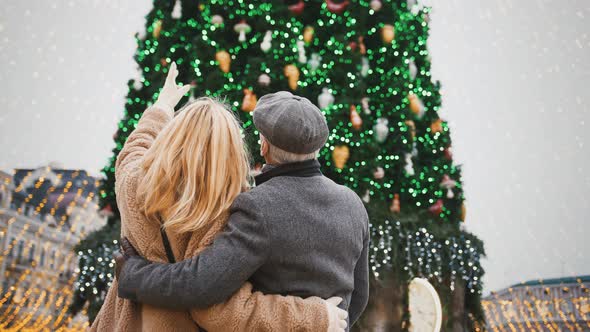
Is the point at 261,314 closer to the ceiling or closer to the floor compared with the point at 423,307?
closer to the floor

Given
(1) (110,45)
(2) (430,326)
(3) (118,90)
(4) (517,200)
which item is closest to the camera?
(2) (430,326)

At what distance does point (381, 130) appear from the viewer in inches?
318

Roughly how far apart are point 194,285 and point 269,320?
0.85ft

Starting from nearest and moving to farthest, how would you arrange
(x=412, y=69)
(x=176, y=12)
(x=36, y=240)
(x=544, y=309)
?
(x=176, y=12) < (x=412, y=69) < (x=544, y=309) < (x=36, y=240)

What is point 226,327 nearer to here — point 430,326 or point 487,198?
point 430,326

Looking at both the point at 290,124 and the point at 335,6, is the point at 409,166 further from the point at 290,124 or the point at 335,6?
the point at 290,124

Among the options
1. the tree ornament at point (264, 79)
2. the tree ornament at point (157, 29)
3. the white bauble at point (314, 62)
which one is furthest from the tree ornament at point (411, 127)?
the tree ornament at point (157, 29)

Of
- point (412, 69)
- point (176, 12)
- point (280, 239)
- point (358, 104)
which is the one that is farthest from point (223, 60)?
point (280, 239)

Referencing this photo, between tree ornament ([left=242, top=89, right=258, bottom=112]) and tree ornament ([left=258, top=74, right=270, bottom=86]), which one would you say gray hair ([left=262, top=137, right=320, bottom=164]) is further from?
tree ornament ([left=258, top=74, right=270, bottom=86])

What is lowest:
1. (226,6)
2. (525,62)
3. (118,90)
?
(226,6)

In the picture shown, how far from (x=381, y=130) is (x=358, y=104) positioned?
22.9 inches

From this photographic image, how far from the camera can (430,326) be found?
729cm

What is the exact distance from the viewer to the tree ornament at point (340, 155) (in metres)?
7.33

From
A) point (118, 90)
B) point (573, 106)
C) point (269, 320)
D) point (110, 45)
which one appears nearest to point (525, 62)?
point (573, 106)
